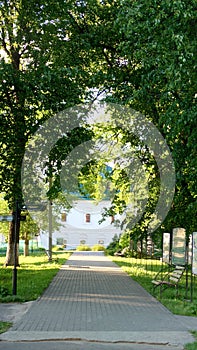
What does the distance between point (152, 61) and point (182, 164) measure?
2.84 meters

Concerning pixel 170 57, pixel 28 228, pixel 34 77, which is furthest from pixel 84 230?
pixel 170 57

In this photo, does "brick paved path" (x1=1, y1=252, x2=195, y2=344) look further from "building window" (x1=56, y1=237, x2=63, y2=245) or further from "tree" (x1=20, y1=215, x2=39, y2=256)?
"building window" (x1=56, y1=237, x2=63, y2=245)

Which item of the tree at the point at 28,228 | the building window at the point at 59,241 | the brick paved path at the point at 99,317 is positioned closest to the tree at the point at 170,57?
the brick paved path at the point at 99,317

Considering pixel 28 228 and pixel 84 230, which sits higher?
pixel 28 228

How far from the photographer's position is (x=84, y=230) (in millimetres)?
79375

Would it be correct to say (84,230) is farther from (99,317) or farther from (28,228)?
(99,317)

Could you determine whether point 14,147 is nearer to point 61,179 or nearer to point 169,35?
point 61,179

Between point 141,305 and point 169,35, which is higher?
point 169,35

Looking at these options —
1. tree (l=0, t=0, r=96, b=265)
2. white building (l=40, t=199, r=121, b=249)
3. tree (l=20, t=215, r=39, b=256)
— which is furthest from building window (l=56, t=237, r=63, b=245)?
tree (l=0, t=0, r=96, b=265)

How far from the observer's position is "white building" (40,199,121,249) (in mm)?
A: 76812

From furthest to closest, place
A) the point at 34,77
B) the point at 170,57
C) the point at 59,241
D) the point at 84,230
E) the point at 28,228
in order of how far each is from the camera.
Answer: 1. the point at 84,230
2. the point at 59,241
3. the point at 28,228
4. the point at 34,77
5. the point at 170,57

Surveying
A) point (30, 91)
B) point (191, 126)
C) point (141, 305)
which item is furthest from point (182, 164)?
point (30, 91)

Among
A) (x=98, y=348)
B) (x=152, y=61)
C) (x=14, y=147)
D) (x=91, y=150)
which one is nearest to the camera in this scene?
(x=98, y=348)

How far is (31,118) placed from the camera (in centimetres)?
1878
